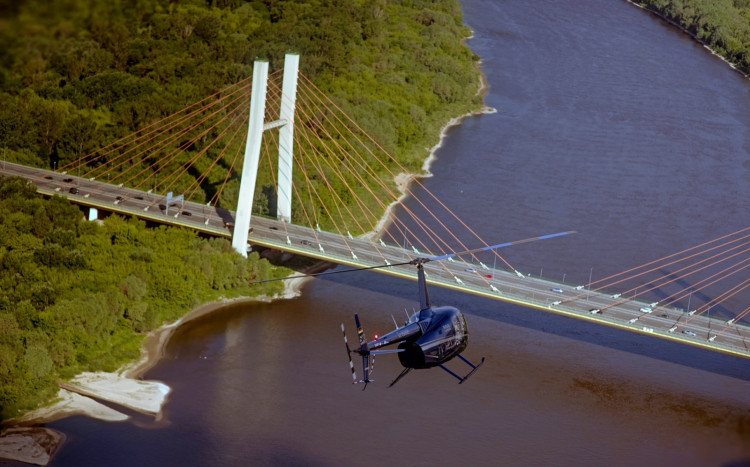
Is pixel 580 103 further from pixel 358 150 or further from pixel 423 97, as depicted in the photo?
pixel 358 150

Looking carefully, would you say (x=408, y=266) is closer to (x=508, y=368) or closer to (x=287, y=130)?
(x=508, y=368)

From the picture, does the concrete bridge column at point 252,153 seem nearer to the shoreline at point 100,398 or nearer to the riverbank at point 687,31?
the shoreline at point 100,398

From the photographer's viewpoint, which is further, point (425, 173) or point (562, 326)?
point (425, 173)

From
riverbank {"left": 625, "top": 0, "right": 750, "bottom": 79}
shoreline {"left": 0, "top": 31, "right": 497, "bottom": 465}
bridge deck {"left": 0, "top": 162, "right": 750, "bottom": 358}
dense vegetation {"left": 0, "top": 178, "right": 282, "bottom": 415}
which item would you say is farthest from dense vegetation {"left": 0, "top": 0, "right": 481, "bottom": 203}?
riverbank {"left": 625, "top": 0, "right": 750, "bottom": 79}

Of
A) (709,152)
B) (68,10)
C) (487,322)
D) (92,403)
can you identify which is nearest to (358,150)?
(487,322)

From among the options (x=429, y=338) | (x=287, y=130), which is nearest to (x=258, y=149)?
(x=287, y=130)

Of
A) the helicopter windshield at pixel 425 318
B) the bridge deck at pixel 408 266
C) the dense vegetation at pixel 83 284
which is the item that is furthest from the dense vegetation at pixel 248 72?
the helicopter windshield at pixel 425 318
